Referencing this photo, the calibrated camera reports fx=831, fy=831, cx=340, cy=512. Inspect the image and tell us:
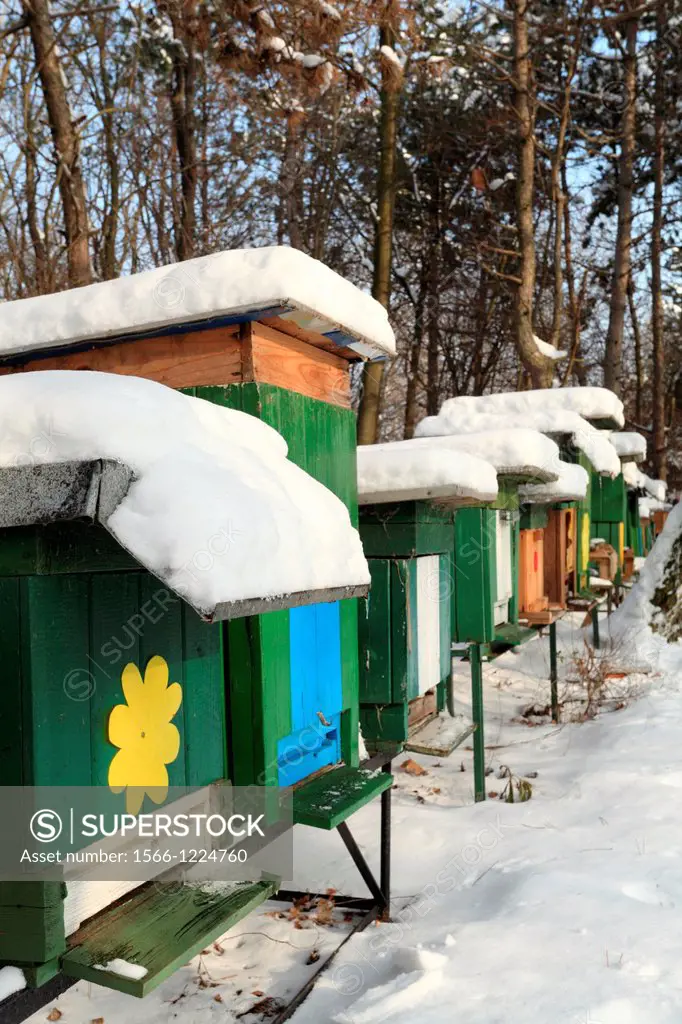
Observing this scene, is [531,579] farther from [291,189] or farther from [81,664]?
[291,189]

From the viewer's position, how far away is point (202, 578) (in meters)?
1.72

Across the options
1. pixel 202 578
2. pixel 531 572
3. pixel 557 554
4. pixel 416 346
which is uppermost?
pixel 416 346

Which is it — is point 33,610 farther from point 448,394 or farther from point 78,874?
point 448,394

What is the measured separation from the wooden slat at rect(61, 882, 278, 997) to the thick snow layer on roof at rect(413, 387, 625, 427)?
261 inches

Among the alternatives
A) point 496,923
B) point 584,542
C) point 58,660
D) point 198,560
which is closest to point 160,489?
point 198,560

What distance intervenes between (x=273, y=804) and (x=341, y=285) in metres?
1.78

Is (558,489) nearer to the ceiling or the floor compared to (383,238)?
nearer to the floor

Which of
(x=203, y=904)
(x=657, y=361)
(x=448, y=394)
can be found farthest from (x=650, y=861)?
(x=448, y=394)

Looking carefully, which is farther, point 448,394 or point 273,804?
point 448,394

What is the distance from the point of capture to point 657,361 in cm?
1555

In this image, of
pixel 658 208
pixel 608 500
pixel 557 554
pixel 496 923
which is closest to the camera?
pixel 496 923

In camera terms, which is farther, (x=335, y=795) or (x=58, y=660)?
(x=335, y=795)

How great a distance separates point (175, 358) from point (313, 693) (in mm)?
1297

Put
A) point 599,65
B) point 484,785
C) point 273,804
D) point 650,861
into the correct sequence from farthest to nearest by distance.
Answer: point 599,65
point 484,785
point 650,861
point 273,804
